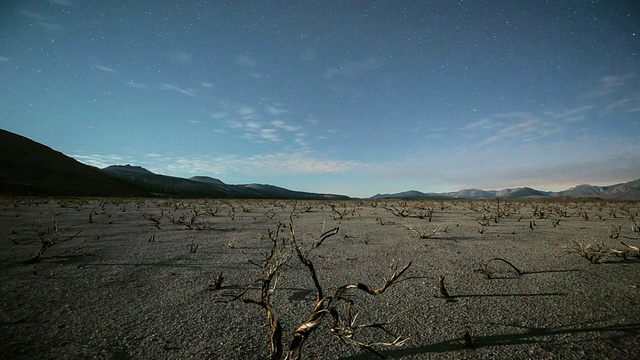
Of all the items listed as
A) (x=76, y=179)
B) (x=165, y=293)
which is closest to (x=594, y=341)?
Answer: (x=165, y=293)

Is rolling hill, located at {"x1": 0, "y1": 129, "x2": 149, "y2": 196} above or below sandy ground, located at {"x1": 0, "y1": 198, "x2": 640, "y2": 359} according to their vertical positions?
above

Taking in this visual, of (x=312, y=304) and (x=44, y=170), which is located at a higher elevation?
(x=44, y=170)

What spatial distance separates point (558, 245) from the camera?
354 centimetres

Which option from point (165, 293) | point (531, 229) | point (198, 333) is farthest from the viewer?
point (531, 229)

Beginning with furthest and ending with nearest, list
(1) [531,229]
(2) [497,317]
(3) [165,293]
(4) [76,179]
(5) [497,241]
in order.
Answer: (4) [76,179] < (1) [531,229] < (5) [497,241] < (3) [165,293] < (2) [497,317]

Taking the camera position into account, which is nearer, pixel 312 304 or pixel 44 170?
pixel 312 304

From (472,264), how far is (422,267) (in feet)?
1.61

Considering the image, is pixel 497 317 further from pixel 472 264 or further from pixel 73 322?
pixel 73 322

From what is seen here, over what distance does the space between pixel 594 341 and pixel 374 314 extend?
3.30 feet

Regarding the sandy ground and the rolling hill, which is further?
the rolling hill

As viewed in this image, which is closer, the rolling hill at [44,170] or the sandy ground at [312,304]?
the sandy ground at [312,304]

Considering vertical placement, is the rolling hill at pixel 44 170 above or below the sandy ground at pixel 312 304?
above

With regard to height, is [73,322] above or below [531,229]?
below

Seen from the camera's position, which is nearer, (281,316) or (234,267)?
(281,316)
